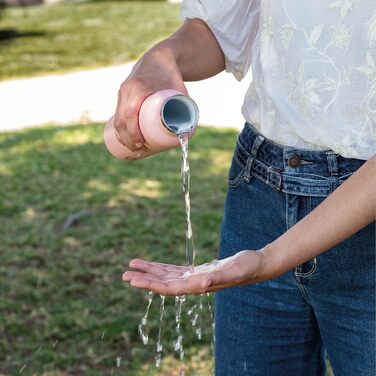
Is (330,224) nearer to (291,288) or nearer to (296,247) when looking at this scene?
(296,247)

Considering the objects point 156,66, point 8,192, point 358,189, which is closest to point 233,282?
point 358,189

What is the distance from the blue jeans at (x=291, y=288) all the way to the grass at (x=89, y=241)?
1.83 m

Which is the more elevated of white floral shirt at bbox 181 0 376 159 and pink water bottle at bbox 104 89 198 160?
white floral shirt at bbox 181 0 376 159

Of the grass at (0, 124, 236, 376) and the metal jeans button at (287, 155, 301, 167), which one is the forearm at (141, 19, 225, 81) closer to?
the metal jeans button at (287, 155, 301, 167)

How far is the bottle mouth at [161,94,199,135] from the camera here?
6.33ft

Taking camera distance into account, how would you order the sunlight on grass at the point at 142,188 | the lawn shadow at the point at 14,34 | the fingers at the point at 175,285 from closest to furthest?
the fingers at the point at 175,285 → the sunlight on grass at the point at 142,188 → the lawn shadow at the point at 14,34

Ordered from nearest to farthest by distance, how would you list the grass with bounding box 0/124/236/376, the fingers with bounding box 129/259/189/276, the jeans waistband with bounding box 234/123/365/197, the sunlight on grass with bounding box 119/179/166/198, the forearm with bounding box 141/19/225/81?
the fingers with bounding box 129/259/189/276 → the jeans waistband with bounding box 234/123/365/197 → the forearm with bounding box 141/19/225/81 → the grass with bounding box 0/124/236/376 → the sunlight on grass with bounding box 119/179/166/198

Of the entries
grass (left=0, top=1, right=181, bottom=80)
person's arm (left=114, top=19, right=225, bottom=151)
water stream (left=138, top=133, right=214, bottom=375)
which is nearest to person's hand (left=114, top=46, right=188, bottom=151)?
person's arm (left=114, top=19, right=225, bottom=151)

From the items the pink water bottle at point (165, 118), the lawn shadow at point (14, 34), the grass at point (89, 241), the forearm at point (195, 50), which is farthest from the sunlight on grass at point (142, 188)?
the lawn shadow at point (14, 34)

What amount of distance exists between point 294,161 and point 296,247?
24 centimetres

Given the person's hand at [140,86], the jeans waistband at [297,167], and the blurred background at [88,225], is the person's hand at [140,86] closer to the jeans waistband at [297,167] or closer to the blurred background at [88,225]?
the jeans waistband at [297,167]

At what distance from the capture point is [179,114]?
79.2 inches

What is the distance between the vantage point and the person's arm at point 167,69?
194 cm

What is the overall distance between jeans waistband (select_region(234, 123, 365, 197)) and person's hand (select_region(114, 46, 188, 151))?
215mm
